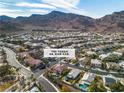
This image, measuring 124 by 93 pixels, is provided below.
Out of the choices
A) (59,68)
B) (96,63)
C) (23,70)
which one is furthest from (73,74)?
(23,70)

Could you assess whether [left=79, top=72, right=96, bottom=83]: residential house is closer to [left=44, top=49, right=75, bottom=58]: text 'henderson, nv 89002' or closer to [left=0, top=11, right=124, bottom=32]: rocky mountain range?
[left=44, top=49, right=75, bottom=58]: text 'henderson, nv 89002'

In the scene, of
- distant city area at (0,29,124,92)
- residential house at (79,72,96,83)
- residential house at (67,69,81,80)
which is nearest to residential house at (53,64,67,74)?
distant city area at (0,29,124,92)

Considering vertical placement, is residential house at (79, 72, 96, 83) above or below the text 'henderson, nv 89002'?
below

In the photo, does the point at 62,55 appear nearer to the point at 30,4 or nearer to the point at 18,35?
the point at 30,4

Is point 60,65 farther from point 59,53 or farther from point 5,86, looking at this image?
point 5,86

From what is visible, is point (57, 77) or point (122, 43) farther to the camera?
point (122, 43)

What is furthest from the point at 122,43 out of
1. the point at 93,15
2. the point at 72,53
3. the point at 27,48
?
the point at 27,48

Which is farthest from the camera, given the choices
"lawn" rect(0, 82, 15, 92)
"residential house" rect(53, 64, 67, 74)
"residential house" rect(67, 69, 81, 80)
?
"residential house" rect(53, 64, 67, 74)
